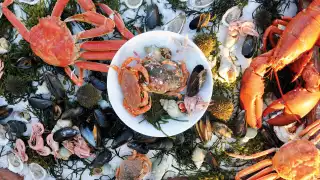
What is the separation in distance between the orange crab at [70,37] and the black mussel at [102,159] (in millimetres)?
491

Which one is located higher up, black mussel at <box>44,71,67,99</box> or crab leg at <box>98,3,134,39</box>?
crab leg at <box>98,3,134,39</box>

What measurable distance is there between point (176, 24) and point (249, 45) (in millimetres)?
480

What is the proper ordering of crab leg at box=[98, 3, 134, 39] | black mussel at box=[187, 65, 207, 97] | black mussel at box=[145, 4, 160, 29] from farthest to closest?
black mussel at box=[145, 4, 160, 29]
crab leg at box=[98, 3, 134, 39]
black mussel at box=[187, 65, 207, 97]

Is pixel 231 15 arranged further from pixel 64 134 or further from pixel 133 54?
pixel 64 134

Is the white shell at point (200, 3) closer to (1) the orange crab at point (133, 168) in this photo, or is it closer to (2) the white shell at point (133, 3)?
(2) the white shell at point (133, 3)

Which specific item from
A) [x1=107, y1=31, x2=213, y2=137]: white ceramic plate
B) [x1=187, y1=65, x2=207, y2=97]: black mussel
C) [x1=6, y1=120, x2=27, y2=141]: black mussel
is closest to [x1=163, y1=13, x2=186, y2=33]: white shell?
[x1=107, y1=31, x2=213, y2=137]: white ceramic plate

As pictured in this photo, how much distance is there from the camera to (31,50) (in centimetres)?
330

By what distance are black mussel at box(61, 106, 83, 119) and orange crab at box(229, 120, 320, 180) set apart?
108 centimetres

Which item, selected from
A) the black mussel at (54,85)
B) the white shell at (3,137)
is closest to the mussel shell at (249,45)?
the black mussel at (54,85)

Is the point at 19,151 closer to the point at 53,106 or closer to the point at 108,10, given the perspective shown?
the point at 53,106

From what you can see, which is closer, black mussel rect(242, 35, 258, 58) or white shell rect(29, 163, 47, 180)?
black mussel rect(242, 35, 258, 58)

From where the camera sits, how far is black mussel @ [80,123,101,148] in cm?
323

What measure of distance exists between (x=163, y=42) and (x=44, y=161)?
1.12 m

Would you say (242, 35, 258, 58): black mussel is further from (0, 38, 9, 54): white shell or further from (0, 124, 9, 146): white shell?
(0, 124, 9, 146): white shell
